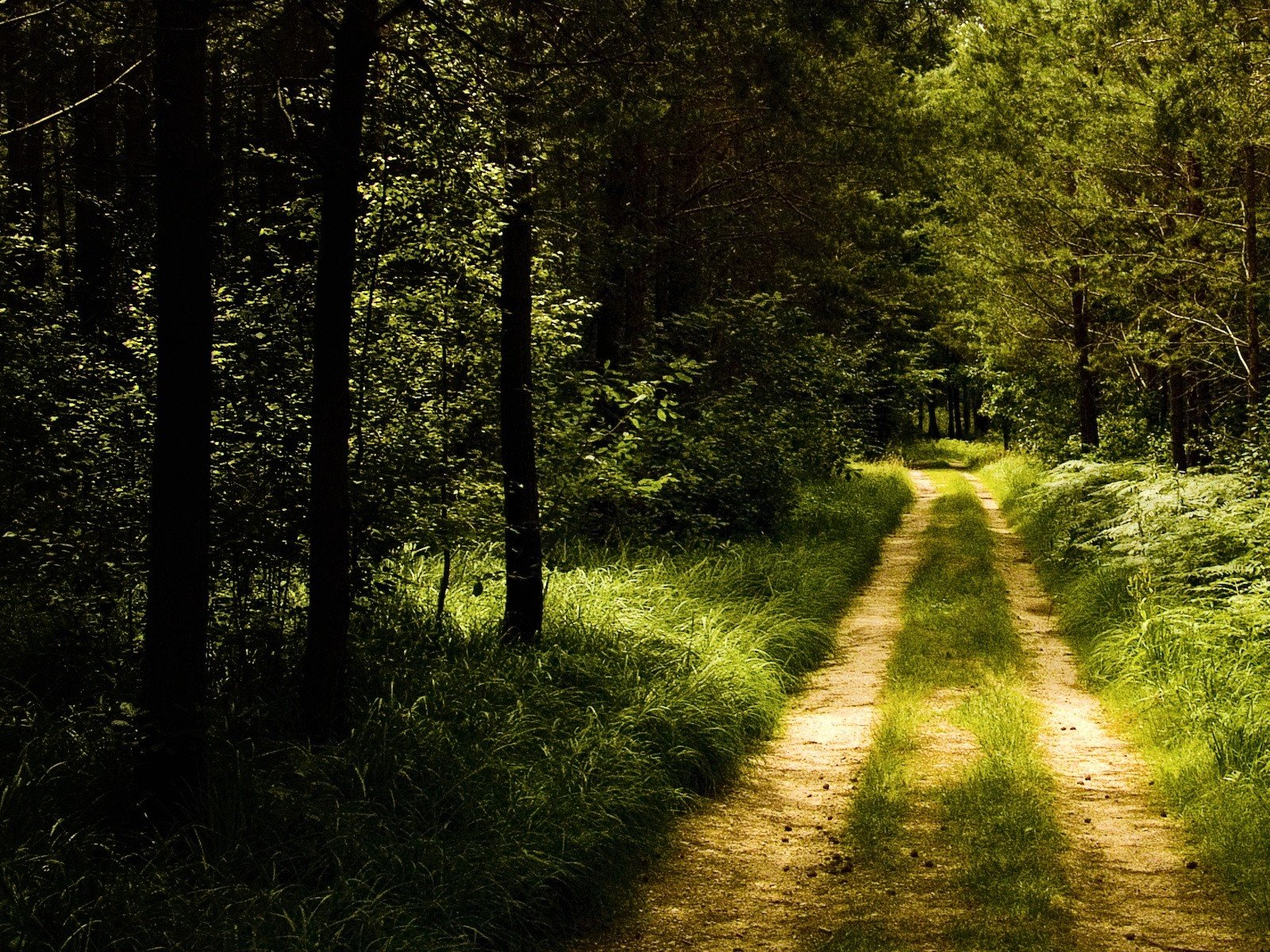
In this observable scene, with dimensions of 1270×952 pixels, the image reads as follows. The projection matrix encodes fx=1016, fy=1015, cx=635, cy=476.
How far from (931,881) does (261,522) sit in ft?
13.4

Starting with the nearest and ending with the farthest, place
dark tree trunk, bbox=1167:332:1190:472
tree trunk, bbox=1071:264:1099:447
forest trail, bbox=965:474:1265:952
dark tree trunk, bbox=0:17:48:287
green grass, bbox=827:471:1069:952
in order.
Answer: forest trail, bbox=965:474:1265:952 → green grass, bbox=827:471:1069:952 → dark tree trunk, bbox=0:17:48:287 → dark tree trunk, bbox=1167:332:1190:472 → tree trunk, bbox=1071:264:1099:447

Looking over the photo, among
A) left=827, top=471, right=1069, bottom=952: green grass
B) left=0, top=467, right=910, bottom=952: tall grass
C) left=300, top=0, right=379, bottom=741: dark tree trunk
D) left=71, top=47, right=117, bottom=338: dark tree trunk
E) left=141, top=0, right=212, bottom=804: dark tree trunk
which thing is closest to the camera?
left=0, top=467, right=910, bottom=952: tall grass

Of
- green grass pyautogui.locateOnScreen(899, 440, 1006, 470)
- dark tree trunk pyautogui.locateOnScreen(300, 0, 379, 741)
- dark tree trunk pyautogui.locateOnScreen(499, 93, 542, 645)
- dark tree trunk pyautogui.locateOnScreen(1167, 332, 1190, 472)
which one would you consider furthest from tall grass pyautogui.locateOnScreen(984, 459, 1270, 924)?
green grass pyautogui.locateOnScreen(899, 440, 1006, 470)

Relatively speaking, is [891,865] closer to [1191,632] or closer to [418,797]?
[418,797]

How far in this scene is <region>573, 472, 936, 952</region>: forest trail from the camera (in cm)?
469

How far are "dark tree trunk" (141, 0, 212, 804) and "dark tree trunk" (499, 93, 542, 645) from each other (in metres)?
3.47

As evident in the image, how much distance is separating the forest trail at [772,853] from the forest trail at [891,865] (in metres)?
0.01

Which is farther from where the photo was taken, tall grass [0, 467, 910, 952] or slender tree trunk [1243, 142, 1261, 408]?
slender tree trunk [1243, 142, 1261, 408]

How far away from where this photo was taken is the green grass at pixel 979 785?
4664 mm

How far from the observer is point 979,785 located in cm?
632

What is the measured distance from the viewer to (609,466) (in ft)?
33.0

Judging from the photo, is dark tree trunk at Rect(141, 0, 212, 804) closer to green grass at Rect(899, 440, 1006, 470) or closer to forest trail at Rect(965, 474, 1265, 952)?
forest trail at Rect(965, 474, 1265, 952)

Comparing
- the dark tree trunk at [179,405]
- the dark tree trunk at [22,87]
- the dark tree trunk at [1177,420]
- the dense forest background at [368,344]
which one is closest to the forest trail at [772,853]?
the dense forest background at [368,344]

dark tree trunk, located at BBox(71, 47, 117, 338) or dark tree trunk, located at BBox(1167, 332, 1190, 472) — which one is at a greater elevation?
dark tree trunk, located at BBox(71, 47, 117, 338)
